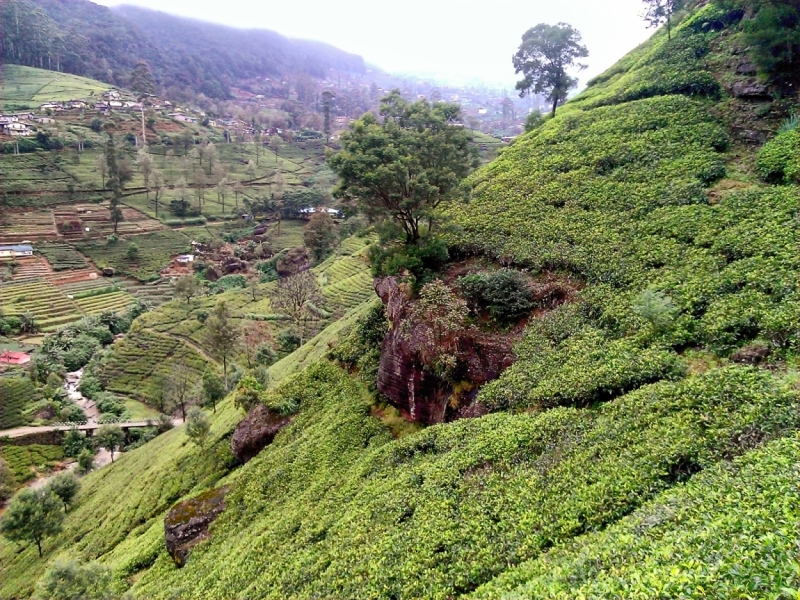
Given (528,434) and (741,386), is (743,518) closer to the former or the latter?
(741,386)

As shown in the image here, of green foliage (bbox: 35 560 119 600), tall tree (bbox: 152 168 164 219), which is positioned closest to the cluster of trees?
green foliage (bbox: 35 560 119 600)

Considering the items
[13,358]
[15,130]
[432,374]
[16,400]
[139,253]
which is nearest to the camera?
[432,374]

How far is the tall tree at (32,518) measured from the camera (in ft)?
72.6

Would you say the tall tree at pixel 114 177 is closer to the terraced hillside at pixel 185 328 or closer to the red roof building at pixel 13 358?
the terraced hillside at pixel 185 328

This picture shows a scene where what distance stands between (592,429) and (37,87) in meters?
165

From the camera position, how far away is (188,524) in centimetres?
1511

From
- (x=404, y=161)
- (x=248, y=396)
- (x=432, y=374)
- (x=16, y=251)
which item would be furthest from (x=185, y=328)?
(x=432, y=374)

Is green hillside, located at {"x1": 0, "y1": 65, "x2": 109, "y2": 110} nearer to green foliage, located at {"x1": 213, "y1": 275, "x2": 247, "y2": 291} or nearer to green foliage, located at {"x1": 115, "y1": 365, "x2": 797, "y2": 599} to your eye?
green foliage, located at {"x1": 213, "y1": 275, "x2": 247, "y2": 291}

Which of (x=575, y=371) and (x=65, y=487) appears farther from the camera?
(x=65, y=487)

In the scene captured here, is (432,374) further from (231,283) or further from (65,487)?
(231,283)

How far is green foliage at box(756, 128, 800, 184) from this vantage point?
43.2 ft

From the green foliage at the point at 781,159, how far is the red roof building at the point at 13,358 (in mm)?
63772

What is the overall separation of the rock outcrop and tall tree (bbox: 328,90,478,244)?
3.62 m

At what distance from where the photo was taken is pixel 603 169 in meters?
18.8
